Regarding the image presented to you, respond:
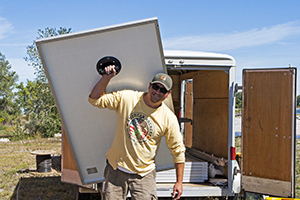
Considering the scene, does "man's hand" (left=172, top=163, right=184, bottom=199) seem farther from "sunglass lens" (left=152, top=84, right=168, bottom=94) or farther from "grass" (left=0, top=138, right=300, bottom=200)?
"grass" (left=0, top=138, right=300, bottom=200)

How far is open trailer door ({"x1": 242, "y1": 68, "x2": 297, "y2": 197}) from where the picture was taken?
4.41 metres

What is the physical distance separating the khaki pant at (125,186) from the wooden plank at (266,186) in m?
2.28

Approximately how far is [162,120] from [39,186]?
477 centimetres

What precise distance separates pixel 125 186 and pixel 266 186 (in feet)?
8.66

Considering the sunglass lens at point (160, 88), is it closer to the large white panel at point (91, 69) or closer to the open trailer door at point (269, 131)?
the large white panel at point (91, 69)

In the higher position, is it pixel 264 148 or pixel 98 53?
pixel 98 53

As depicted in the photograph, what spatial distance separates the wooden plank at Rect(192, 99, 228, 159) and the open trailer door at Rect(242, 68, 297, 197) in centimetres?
114

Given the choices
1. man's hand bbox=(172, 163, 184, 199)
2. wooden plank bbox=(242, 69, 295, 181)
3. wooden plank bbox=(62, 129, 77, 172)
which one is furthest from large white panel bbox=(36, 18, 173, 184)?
wooden plank bbox=(242, 69, 295, 181)

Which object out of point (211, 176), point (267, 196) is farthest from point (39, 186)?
point (267, 196)

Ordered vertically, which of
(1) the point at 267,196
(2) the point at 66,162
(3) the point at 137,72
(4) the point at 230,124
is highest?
(3) the point at 137,72

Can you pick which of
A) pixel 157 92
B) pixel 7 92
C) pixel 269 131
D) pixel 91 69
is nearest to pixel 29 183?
pixel 91 69

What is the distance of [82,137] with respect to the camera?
10.9ft

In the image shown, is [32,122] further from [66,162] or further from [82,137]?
[82,137]

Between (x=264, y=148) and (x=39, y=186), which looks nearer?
(x=264, y=148)
